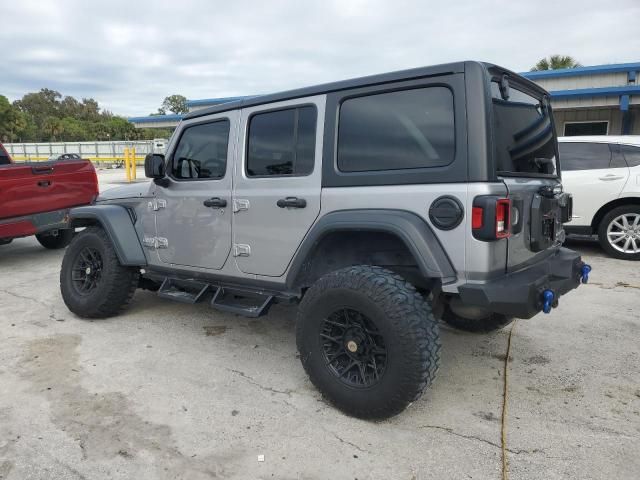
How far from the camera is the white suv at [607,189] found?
20.9 ft

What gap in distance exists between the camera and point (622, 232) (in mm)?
6426

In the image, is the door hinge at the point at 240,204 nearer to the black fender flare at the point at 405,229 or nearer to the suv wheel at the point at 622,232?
the black fender flare at the point at 405,229

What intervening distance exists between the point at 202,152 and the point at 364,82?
A: 5.27ft

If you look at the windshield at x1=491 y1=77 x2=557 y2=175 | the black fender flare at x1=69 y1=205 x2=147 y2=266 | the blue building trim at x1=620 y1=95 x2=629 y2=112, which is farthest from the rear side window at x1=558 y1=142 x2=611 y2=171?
the blue building trim at x1=620 y1=95 x2=629 y2=112

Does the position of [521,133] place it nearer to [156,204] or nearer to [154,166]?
[154,166]

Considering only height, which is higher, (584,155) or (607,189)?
(584,155)

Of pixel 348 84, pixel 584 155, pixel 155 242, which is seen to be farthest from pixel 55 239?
pixel 584 155

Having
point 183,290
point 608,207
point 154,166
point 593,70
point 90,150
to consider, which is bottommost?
point 183,290

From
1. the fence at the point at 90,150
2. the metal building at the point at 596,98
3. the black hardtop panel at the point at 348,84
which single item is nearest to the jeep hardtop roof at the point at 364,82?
the black hardtop panel at the point at 348,84

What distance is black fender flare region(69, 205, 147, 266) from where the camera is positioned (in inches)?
164

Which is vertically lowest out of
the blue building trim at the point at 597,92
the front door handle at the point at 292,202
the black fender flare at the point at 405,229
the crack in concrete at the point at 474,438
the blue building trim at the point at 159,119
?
the crack in concrete at the point at 474,438

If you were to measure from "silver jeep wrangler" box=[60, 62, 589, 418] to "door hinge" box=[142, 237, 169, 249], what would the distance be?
0.08 metres

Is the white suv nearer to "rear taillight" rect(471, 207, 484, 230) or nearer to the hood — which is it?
"rear taillight" rect(471, 207, 484, 230)

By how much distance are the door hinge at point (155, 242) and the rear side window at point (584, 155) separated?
5384 mm
